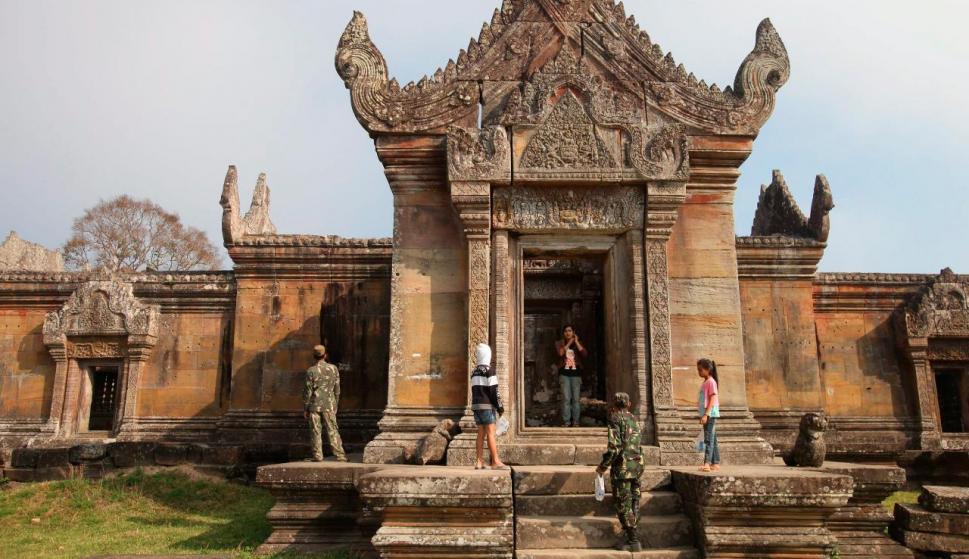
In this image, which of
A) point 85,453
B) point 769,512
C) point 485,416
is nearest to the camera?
point 769,512

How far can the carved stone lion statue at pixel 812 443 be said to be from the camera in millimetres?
8078

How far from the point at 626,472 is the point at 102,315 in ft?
36.6

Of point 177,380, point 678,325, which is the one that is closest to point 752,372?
point 678,325

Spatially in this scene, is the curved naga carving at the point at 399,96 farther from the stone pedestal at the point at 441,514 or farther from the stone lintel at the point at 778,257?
the stone lintel at the point at 778,257

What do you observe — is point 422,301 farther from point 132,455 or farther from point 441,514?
point 132,455

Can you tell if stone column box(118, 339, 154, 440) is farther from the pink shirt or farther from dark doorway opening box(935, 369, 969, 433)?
dark doorway opening box(935, 369, 969, 433)

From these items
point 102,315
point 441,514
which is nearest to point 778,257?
point 441,514

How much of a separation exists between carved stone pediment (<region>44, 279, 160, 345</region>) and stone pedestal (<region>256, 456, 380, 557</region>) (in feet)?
23.4

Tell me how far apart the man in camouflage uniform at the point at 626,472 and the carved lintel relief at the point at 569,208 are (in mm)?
3073

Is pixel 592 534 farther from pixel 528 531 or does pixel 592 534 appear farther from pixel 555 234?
pixel 555 234

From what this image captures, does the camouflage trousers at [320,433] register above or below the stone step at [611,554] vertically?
above

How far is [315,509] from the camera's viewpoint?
25.6 ft

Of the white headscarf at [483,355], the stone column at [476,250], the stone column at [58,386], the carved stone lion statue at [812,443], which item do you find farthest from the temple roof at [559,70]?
the stone column at [58,386]

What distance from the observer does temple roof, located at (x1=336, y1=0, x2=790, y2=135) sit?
30.0ft
